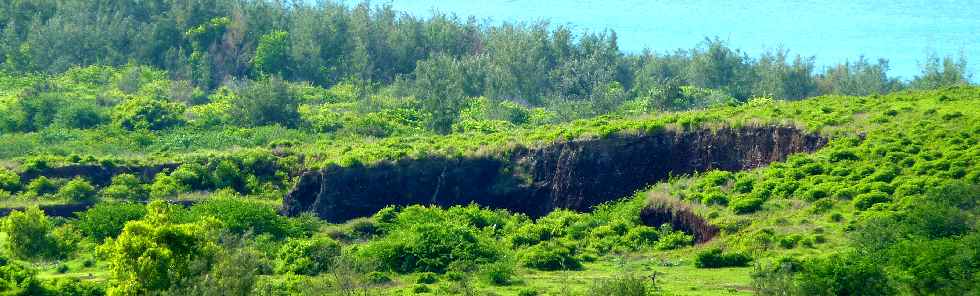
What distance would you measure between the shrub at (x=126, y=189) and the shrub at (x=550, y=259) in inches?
721

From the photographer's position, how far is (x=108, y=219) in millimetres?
52281

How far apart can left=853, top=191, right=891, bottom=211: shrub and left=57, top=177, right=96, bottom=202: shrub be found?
29.5 meters

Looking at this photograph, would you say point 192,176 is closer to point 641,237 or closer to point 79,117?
point 79,117

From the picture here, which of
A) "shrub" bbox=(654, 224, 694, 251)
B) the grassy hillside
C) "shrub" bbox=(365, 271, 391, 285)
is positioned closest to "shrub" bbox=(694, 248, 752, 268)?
the grassy hillside

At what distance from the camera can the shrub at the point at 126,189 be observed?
58.6 m

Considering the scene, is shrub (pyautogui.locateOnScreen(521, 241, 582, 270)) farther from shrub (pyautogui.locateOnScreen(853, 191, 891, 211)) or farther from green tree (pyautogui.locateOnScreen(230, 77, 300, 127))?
green tree (pyautogui.locateOnScreen(230, 77, 300, 127))

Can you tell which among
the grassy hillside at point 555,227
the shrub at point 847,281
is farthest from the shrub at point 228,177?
the shrub at point 847,281

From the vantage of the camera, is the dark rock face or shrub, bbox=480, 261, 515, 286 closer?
shrub, bbox=480, 261, 515, 286

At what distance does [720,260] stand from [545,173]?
14.1 meters

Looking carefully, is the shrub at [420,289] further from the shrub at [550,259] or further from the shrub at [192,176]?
the shrub at [192,176]

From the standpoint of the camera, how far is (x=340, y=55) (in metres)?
94.0

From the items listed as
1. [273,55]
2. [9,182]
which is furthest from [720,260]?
[273,55]

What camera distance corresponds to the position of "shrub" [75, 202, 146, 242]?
5200 cm

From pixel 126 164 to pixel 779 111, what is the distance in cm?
2673
